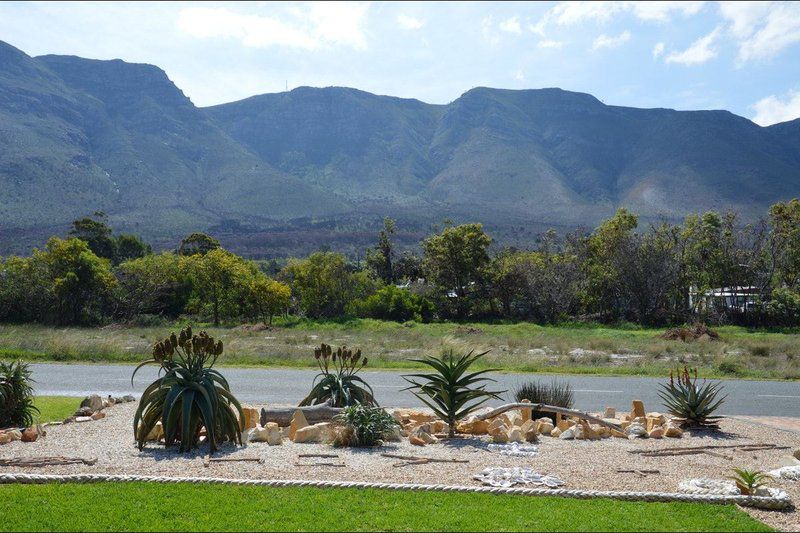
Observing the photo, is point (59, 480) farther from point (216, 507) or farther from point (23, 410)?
point (23, 410)

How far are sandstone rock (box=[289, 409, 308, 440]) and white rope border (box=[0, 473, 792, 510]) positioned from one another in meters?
2.24

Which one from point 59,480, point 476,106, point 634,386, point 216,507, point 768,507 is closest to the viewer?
point 216,507

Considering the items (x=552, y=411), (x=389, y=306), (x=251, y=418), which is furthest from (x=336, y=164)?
(x=552, y=411)

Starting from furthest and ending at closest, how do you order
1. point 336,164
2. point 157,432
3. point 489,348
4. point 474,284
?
point 336,164 < point 474,284 < point 489,348 < point 157,432

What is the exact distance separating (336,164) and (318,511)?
166 meters

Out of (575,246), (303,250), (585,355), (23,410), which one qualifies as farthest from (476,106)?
(23,410)

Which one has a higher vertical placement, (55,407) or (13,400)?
(13,400)

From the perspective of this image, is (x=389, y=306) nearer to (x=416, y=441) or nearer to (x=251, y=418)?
(x=251, y=418)

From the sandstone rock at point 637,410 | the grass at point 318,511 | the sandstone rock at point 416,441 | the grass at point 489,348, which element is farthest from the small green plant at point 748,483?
the grass at point 489,348

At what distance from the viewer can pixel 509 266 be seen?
4606 cm

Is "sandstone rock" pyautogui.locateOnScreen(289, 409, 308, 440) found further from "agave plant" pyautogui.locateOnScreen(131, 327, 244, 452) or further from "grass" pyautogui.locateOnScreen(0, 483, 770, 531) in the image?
"grass" pyautogui.locateOnScreen(0, 483, 770, 531)

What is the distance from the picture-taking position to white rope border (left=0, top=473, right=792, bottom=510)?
663 centimetres

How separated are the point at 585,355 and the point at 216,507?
63.4 ft

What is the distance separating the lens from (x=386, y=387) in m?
15.9
